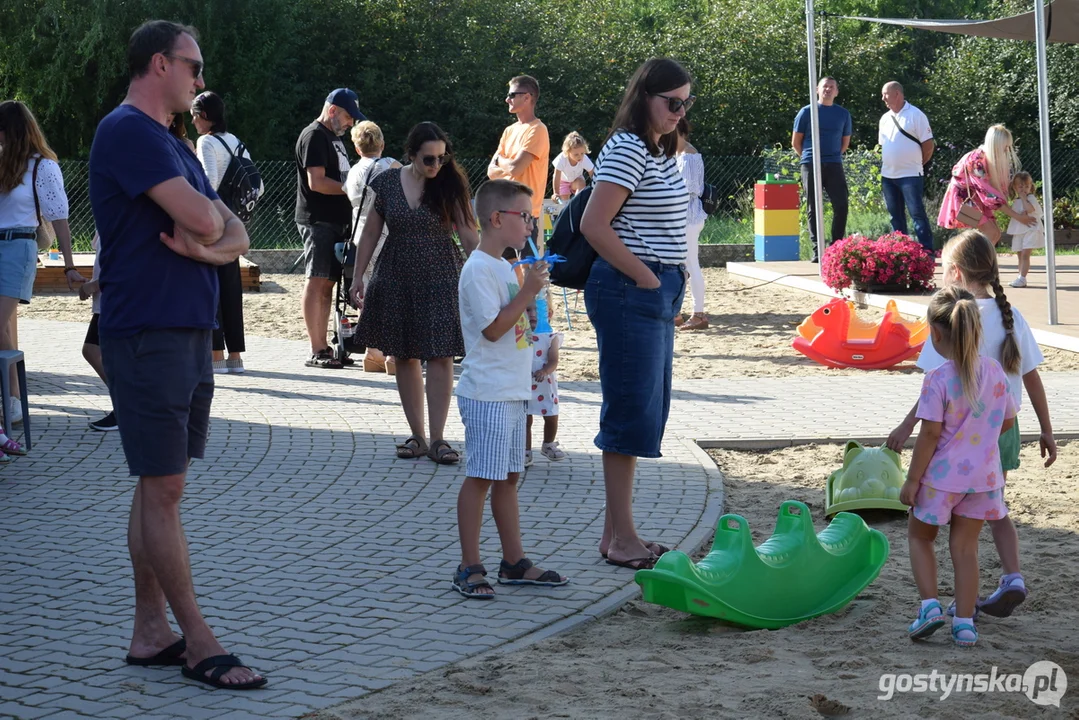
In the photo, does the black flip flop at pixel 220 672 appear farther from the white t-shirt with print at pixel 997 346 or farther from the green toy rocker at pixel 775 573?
the white t-shirt with print at pixel 997 346

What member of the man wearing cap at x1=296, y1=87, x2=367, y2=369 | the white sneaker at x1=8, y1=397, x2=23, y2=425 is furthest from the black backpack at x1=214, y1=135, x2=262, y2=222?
the white sneaker at x1=8, y1=397, x2=23, y2=425

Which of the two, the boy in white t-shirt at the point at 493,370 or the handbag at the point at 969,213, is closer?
the boy in white t-shirt at the point at 493,370

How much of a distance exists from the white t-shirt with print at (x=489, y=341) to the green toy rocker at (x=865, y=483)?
1921mm

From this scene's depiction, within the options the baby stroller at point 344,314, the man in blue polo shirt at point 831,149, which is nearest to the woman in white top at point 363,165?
the baby stroller at point 344,314

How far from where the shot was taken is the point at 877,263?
1338 centimetres

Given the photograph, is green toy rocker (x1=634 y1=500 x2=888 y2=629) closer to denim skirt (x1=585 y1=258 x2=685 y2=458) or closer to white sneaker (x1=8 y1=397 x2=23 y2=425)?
denim skirt (x1=585 y1=258 x2=685 y2=458)

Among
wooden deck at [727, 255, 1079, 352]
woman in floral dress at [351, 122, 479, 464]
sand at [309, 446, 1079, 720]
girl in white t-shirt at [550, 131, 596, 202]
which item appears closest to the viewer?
sand at [309, 446, 1079, 720]

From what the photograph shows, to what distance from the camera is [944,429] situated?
14.8 feet

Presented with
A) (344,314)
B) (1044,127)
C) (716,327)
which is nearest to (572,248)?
(344,314)

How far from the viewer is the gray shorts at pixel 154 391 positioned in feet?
13.0

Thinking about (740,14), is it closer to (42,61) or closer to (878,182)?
(878,182)

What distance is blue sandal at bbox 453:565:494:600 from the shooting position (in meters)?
5.02

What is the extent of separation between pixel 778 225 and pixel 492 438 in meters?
14.2

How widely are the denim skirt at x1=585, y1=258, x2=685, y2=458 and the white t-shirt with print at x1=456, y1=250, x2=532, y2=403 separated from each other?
0.35 m
